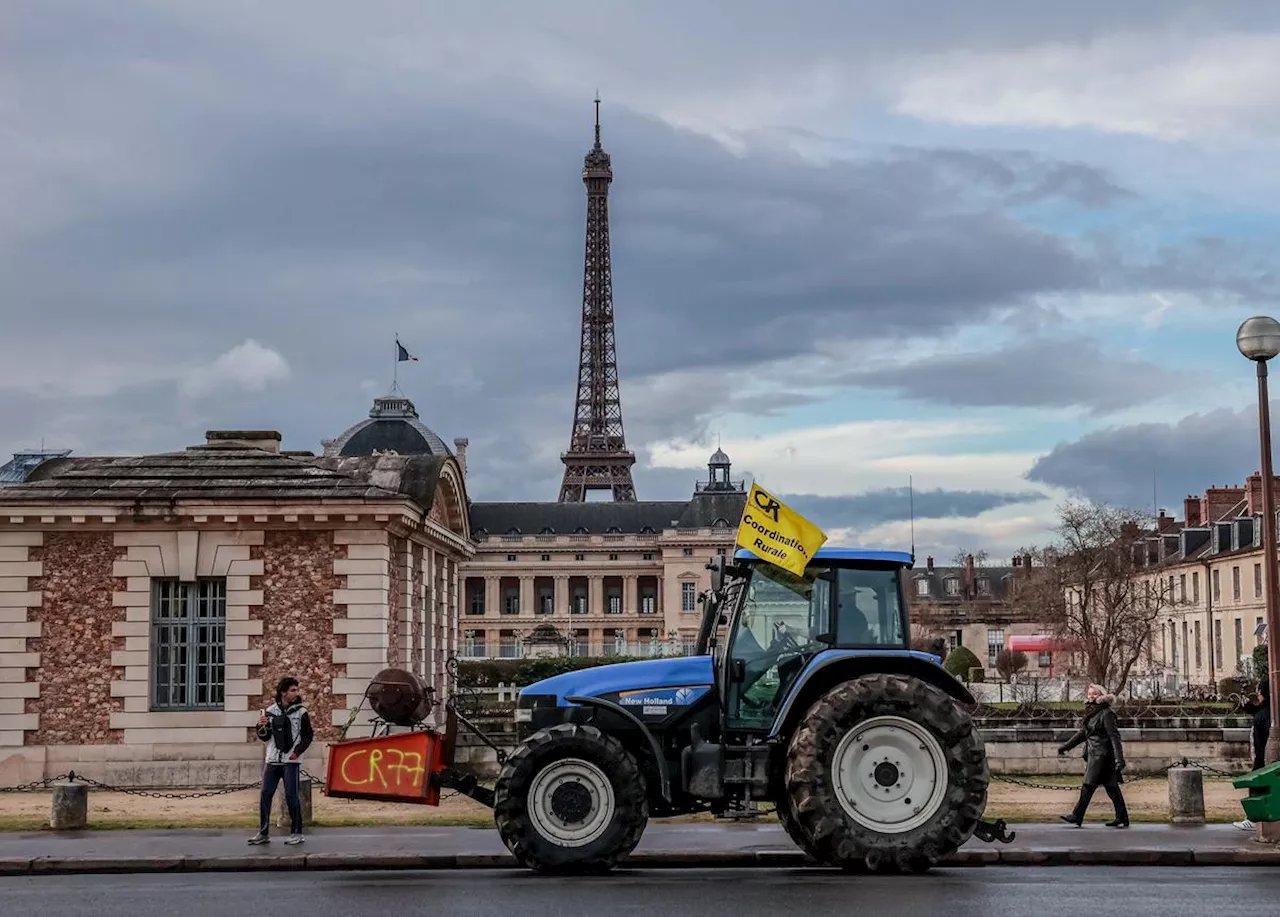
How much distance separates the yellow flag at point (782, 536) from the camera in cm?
1428

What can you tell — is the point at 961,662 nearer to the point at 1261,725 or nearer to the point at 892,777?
the point at 1261,725

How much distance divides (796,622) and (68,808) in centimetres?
929

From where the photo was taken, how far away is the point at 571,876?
46.3 feet

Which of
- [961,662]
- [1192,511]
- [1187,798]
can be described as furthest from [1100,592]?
[1187,798]

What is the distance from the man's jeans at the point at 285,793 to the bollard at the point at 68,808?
8.70 feet

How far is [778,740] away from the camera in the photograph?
559 inches

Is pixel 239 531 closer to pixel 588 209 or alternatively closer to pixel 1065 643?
pixel 1065 643

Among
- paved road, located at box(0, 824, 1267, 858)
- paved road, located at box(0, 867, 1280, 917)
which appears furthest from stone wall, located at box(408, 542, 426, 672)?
paved road, located at box(0, 867, 1280, 917)

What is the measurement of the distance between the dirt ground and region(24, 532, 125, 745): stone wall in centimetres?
107

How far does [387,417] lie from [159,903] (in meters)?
105

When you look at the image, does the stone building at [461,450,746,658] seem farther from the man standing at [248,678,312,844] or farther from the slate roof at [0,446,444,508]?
the man standing at [248,678,312,844]

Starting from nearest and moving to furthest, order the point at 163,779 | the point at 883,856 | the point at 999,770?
the point at 883,856
the point at 163,779
the point at 999,770

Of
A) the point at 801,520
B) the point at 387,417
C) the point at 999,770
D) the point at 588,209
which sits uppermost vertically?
the point at 588,209

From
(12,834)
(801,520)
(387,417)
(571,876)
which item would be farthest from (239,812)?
(387,417)
